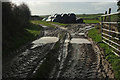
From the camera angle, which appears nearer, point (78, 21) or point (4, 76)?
point (4, 76)

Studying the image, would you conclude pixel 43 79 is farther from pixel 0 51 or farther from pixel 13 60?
pixel 0 51

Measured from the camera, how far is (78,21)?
57844mm

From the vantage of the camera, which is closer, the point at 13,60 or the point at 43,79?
the point at 43,79

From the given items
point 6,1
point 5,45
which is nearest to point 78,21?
point 6,1

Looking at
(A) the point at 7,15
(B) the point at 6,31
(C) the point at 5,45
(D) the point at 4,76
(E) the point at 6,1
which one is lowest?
(D) the point at 4,76

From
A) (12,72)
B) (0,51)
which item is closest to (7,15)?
(0,51)

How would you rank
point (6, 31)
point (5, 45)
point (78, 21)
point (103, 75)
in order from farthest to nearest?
1. point (78, 21)
2. point (6, 31)
3. point (5, 45)
4. point (103, 75)

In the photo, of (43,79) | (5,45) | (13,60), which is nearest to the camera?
(43,79)

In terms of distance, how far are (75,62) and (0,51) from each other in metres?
5.38

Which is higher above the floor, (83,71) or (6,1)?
(6,1)

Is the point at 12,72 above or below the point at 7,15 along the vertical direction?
below

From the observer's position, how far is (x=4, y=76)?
816 cm

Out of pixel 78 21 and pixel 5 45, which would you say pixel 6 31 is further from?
pixel 78 21

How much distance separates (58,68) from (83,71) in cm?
131
